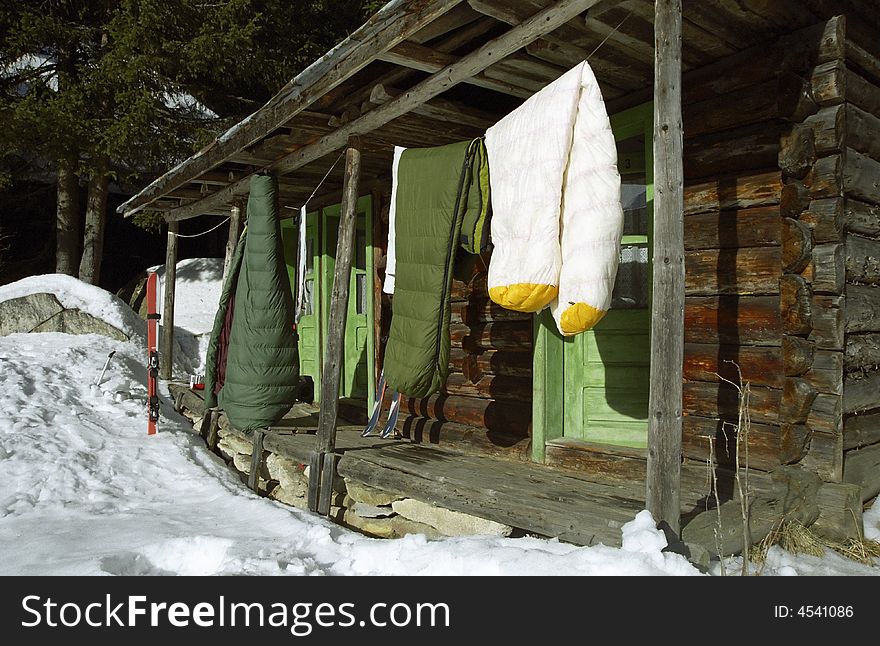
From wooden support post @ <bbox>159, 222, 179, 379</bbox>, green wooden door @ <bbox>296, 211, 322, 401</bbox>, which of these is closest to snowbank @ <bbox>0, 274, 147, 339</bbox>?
wooden support post @ <bbox>159, 222, 179, 379</bbox>

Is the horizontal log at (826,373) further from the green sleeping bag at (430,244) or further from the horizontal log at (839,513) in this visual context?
the green sleeping bag at (430,244)

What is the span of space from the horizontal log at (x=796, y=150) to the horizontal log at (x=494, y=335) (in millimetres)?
2051

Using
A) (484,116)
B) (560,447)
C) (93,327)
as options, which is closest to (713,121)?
(484,116)

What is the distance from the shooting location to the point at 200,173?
7.04 meters

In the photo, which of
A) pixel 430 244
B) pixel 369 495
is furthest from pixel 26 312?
pixel 430 244

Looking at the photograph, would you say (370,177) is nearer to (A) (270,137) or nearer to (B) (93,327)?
(A) (270,137)

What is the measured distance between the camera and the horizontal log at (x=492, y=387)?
17.4 ft

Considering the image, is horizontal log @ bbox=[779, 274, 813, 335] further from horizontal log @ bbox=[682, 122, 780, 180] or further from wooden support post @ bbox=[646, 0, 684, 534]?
wooden support post @ bbox=[646, 0, 684, 534]

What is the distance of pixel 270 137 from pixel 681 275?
4.14 m

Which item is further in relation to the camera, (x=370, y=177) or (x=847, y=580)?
(x=370, y=177)

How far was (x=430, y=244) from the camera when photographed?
4.23m

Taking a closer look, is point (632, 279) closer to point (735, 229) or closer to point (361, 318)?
point (735, 229)

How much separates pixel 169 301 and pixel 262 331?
4.77m

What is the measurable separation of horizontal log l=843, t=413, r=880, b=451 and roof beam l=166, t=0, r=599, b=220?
9.22 feet
